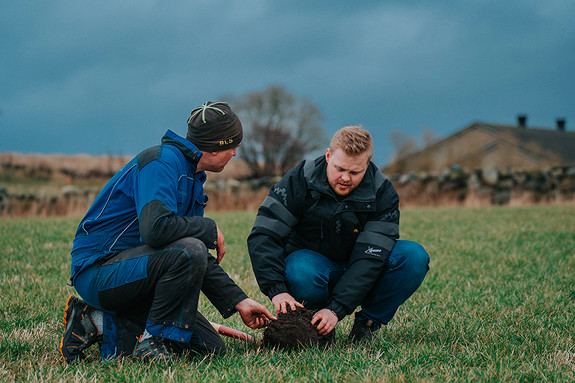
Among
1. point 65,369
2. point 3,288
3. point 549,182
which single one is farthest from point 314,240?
point 549,182

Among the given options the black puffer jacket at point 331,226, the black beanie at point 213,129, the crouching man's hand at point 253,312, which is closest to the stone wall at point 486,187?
the black puffer jacket at point 331,226

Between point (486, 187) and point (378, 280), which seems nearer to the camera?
point (378, 280)

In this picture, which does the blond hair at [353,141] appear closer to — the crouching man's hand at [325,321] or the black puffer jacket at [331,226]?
the black puffer jacket at [331,226]

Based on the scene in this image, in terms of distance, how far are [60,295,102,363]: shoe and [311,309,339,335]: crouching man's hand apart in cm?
138

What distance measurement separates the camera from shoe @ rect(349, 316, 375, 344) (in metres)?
3.81

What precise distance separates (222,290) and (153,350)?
0.55 meters

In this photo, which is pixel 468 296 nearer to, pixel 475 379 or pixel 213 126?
pixel 475 379

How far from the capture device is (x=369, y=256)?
143 inches

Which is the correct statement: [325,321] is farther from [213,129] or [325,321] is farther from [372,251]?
[213,129]

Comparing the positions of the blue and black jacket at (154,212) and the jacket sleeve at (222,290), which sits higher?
the blue and black jacket at (154,212)

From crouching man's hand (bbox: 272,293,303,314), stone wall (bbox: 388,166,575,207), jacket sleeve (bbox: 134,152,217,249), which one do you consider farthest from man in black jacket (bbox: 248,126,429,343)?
stone wall (bbox: 388,166,575,207)

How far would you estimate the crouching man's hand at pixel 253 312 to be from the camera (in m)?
3.36

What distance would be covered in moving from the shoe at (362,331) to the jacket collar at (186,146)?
1645mm

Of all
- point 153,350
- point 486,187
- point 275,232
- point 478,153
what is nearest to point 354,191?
point 275,232
